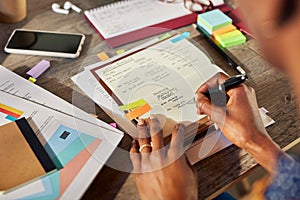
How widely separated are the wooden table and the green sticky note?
0.03 metres

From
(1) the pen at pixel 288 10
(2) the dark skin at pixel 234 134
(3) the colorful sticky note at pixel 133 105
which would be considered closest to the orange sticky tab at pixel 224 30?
(2) the dark skin at pixel 234 134

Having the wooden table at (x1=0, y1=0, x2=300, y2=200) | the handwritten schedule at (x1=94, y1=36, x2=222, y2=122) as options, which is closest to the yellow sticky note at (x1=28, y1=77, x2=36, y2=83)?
the wooden table at (x1=0, y1=0, x2=300, y2=200)

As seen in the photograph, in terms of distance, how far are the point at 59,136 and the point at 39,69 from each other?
0.21 m

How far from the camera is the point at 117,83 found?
90 cm

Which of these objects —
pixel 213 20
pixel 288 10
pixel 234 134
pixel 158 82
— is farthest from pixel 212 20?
pixel 288 10

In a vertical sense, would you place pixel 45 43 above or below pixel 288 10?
below

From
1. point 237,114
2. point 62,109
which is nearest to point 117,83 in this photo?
point 62,109

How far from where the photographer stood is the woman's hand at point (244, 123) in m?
0.77

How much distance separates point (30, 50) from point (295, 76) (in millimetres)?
633

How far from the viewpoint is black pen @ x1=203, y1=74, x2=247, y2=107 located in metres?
0.84

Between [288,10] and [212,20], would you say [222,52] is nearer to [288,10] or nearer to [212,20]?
[212,20]

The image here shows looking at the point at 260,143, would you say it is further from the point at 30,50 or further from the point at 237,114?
the point at 30,50

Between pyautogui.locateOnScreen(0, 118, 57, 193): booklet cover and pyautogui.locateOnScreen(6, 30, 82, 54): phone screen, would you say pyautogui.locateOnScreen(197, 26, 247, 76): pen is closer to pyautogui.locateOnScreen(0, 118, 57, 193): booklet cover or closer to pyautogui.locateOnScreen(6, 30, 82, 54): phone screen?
pyautogui.locateOnScreen(6, 30, 82, 54): phone screen

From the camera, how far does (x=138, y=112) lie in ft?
2.76
